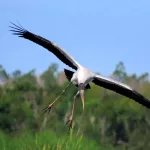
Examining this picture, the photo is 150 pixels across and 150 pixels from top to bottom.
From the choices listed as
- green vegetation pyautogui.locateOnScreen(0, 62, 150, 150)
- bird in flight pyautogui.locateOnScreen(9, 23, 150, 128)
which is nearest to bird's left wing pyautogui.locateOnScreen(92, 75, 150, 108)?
bird in flight pyautogui.locateOnScreen(9, 23, 150, 128)

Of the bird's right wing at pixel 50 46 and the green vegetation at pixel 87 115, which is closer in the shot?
the bird's right wing at pixel 50 46

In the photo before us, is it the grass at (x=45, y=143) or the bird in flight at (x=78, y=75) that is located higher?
the bird in flight at (x=78, y=75)

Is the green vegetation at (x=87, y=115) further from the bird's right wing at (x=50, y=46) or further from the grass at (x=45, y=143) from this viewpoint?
the bird's right wing at (x=50, y=46)

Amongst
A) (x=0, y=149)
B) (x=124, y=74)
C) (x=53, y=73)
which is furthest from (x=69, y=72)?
(x=53, y=73)

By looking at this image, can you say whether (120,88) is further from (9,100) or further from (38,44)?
(9,100)

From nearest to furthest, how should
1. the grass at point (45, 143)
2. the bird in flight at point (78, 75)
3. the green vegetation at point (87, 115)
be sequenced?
the bird in flight at point (78, 75) < the grass at point (45, 143) < the green vegetation at point (87, 115)

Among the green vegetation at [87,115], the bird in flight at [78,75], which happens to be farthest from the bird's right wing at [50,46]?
Result: the green vegetation at [87,115]

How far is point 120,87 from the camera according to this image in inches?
472

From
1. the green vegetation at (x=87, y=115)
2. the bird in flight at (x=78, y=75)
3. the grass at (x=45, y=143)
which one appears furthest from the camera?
the green vegetation at (x=87, y=115)

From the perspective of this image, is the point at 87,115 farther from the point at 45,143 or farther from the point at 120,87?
the point at 120,87

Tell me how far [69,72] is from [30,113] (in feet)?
96.1

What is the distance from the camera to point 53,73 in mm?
66812

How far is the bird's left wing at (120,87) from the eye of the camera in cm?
1160

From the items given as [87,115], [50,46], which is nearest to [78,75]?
[50,46]
